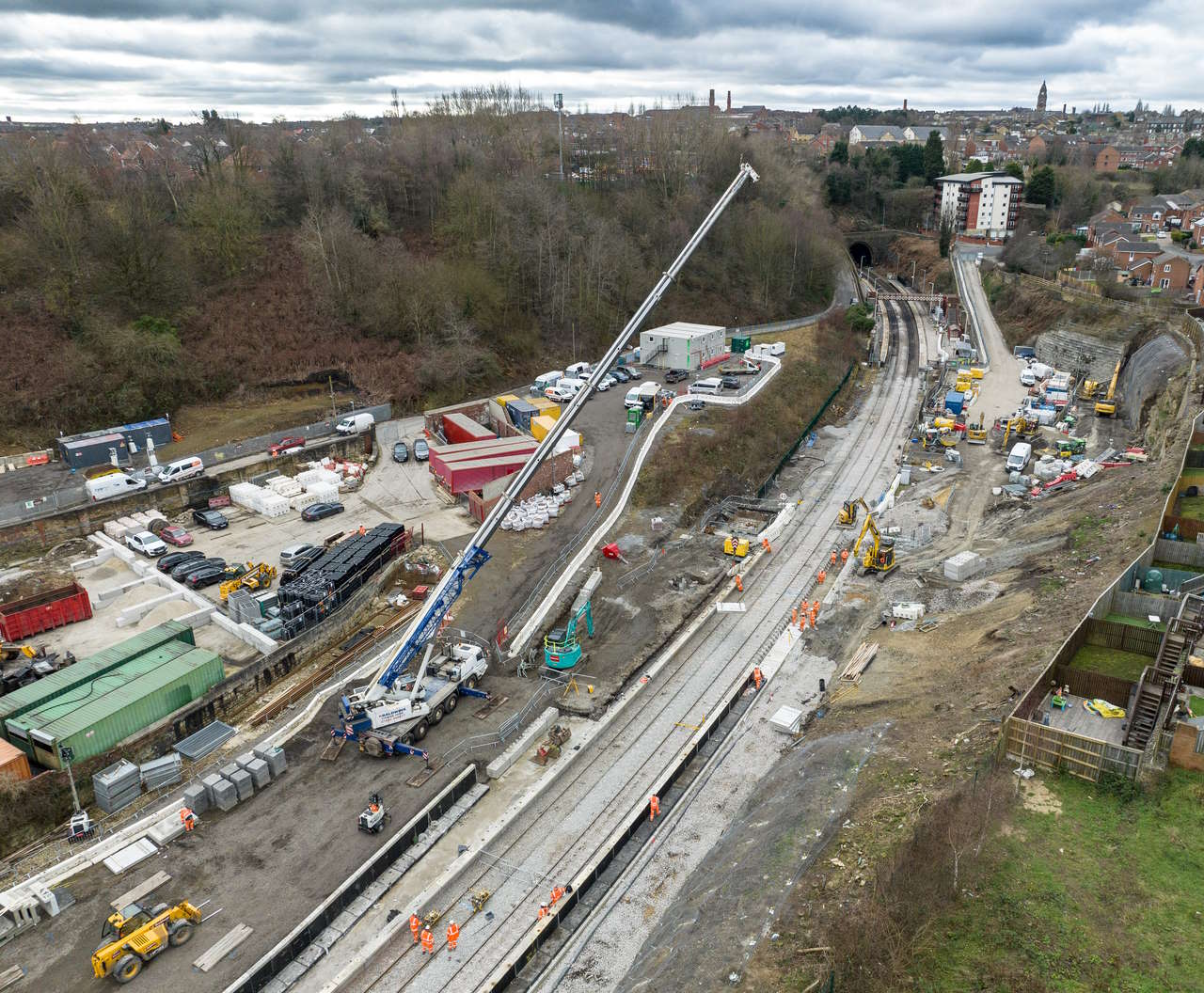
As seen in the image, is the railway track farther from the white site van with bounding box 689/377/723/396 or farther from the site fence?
the white site van with bounding box 689/377/723/396

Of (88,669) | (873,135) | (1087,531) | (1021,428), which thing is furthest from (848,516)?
(873,135)

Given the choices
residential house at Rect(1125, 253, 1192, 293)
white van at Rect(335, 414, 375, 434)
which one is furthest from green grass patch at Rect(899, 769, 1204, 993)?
residential house at Rect(1125, 253, 1192, 293)

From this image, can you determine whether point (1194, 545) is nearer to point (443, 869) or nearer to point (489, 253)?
point (443, 869)

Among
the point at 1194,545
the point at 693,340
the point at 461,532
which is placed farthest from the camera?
the point at 693,340

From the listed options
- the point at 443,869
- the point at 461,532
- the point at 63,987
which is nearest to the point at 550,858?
the point at 443,869

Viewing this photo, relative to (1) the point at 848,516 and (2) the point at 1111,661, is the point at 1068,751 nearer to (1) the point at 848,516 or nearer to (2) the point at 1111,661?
(2) the point at 1111,661

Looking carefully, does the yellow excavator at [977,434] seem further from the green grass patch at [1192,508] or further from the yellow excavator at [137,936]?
the yellow excavator at [137,936]
